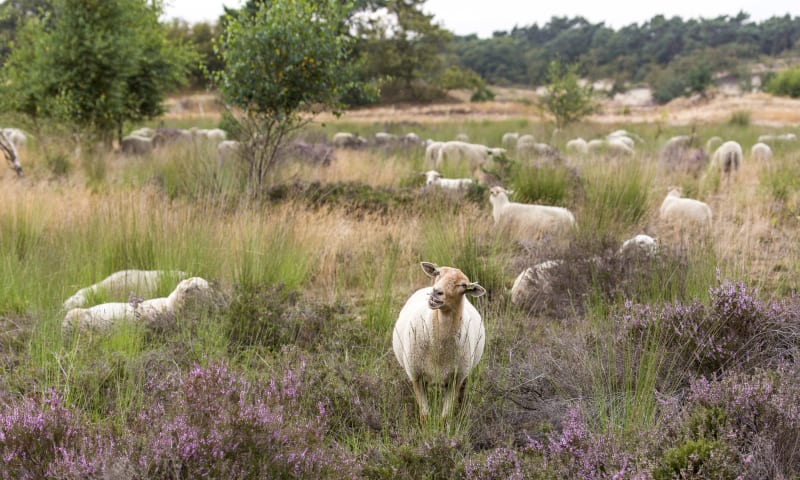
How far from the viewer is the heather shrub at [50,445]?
8.38 feet

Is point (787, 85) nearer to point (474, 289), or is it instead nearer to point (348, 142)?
point (348, 142)

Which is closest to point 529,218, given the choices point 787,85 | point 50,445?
point 50,445

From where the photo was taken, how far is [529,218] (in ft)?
26.4

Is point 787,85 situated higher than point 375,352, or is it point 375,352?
point 787,85

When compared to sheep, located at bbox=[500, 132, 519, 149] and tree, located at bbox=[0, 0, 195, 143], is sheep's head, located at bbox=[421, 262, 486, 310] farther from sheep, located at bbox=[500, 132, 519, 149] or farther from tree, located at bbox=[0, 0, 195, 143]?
sheep, located at bbox=[500, 132, 519, 149]

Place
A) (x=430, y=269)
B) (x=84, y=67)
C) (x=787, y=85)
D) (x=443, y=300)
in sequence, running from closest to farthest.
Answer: (x=443, y=300) < (x=430, y=269) < (x=84, y=67) < (x=787, y=85)

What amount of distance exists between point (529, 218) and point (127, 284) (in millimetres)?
4650

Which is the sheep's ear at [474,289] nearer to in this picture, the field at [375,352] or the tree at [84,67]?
the field at [375,352]

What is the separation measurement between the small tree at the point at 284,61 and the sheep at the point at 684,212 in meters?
4.70

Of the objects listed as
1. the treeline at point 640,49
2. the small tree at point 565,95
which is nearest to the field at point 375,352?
the small tree at point 565,95

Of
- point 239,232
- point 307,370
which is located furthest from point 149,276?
point 307,370

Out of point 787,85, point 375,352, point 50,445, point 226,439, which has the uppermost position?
point 787,85

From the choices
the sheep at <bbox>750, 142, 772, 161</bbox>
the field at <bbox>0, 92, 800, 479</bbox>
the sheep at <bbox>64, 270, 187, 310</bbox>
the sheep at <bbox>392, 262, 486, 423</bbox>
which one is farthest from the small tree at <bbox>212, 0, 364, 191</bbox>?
the sheep at <bbox>750, 142, 772, 161</bbox>

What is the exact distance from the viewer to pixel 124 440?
9.29ft
